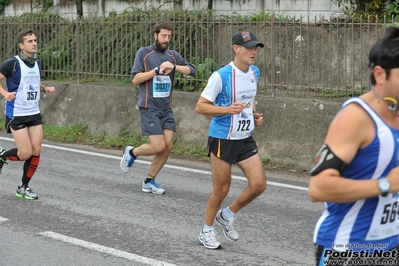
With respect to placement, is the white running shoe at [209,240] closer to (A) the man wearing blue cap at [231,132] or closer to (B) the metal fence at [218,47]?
(A) the man wearing blue cap at [231,132]

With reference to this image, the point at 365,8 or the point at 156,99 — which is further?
the point at 365,8

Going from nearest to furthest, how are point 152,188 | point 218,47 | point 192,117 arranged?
point 152,188
point 192,117
point 218,47

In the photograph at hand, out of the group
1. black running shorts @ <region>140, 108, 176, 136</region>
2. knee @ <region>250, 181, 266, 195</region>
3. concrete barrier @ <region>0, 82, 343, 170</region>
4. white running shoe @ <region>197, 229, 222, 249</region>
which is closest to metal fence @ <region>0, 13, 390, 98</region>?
concrete barrier @ <region>0, 82, 343, 170</region>

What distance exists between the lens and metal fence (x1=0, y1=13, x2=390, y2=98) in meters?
11.3

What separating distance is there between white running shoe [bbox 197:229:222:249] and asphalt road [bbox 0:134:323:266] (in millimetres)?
67

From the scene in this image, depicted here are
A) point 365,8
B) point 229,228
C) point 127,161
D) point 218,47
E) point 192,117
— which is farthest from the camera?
point 365,8

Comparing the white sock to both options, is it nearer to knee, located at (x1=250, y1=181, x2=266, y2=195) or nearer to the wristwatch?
knee, located at (x1=250, y1=181, x2=266, y2=195)

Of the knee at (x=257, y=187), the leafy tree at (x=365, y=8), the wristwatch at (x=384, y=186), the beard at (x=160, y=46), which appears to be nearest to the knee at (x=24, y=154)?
the beard at (x=160, y=46)

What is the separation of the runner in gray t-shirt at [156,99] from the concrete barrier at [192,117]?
91.4 inches

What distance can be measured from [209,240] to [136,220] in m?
1.28

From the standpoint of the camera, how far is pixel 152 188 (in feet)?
30.1

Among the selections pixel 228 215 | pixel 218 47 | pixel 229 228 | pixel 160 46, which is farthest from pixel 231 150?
pixel 218 47

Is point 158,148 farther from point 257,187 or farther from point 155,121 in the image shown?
point 257,187

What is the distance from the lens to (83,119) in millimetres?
14078
